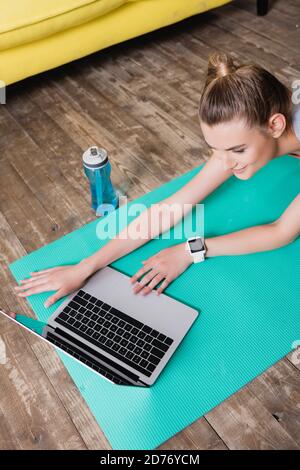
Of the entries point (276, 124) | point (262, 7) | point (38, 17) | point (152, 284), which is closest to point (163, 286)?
point (152, 284)

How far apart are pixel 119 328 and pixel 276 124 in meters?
0.63

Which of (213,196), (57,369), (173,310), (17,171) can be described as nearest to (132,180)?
(213,196)

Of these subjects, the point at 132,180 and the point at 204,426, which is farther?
the point at 132,180

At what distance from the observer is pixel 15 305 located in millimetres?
1245

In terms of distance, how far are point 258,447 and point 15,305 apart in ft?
2.38

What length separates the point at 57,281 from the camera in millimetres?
1208

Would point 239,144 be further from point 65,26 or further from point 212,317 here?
point 65,26

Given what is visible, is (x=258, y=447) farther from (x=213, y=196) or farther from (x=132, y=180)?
(x=132, y=180)

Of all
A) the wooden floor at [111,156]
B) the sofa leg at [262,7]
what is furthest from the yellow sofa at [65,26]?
the sofa leg at [262,7]

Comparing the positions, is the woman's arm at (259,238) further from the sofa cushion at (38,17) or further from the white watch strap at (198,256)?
the sofa cushion at (38,17)

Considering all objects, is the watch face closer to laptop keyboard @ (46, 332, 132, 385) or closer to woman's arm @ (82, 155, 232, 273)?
woman's arm @ (82, 155, 232, 273)

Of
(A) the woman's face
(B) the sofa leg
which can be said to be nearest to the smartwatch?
(A) the woman's face

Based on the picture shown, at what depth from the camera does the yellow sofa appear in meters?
1.72

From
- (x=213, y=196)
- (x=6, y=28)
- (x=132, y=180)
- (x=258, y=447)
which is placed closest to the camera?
(x=258, y=447)
